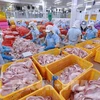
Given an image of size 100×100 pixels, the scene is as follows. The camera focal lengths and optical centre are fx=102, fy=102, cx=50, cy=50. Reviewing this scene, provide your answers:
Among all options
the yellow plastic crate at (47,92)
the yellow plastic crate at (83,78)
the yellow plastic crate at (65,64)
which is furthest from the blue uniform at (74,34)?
the yellow plastic crate at (47,92)

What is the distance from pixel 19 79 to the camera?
1.26m

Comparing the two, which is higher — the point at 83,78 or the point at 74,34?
the point at 74,34

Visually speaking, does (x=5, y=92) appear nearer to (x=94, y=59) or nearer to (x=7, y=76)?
(x=7, y=76)

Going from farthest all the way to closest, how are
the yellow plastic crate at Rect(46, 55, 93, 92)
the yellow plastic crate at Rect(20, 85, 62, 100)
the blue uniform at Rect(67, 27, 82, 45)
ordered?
the blue uniform at Rect(67, 27, 82, 45) < the yellow plastic crate at Rect(46, 55, 93, 92) < the yellow plastic crate at Rect(20, 85, 62, 100)

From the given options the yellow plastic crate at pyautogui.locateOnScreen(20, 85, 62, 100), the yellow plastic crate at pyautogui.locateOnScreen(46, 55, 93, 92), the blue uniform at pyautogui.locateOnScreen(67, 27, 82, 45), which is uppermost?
the blue uniform at pyautogui.locateOnScreen(67, 27, 82, 45)

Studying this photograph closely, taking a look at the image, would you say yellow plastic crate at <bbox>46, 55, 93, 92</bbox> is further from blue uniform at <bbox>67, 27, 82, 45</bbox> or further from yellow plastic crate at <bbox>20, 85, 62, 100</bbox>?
blue uniform at <bbox>67, 27, 82, 45</bbox>

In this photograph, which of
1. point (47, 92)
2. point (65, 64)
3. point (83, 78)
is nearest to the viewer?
point (47, 92)

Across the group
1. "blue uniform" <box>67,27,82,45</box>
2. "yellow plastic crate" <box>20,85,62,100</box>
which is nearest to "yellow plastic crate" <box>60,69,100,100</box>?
"yellow plastic crate" <box>20,85,62,100</box>

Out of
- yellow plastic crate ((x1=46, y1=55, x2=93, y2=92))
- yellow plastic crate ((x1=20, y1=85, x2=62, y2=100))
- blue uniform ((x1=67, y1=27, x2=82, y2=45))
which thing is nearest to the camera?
yellow plastic crate ((x1=20, y1=85, x2=62, y2=100))

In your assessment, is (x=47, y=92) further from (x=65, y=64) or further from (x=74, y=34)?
(x=74, y=34)

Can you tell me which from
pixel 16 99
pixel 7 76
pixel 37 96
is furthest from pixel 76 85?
pixel 7 76

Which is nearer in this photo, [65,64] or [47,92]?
[47,92]

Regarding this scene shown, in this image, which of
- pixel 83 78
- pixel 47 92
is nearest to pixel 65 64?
pixel 83 78

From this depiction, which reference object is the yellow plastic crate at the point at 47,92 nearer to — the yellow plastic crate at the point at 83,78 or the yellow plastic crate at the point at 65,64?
the yellow plastic crate at the point at 83,78
